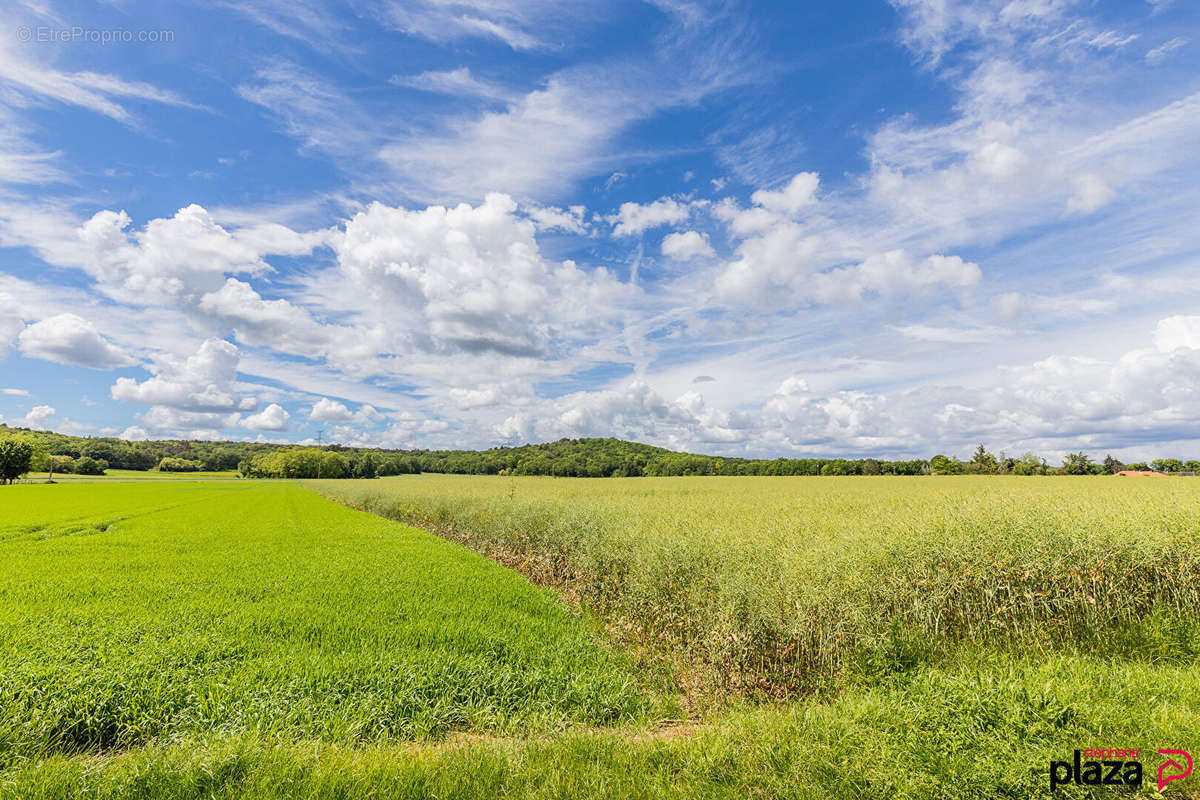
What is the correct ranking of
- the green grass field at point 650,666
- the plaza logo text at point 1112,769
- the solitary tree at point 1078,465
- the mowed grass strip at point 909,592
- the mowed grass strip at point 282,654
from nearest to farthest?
the plaza logo text at point 1112,769, the green grass field at point 650,666, the mowed grass strip at point 282,654, the mowed grass strip at point 909,592, the solitary tree at point 1078,465

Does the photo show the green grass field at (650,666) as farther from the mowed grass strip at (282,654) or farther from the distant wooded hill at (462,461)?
the distant wooded hill at (462,461)

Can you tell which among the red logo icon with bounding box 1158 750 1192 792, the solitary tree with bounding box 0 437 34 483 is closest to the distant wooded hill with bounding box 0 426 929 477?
the solitary tree with bounding box 0 437 34 483

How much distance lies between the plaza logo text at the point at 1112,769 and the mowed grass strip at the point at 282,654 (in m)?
4.14

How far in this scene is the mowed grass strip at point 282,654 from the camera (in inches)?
209

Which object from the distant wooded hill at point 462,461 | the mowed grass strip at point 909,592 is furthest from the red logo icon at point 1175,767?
the distant wooded hill at point 462,461

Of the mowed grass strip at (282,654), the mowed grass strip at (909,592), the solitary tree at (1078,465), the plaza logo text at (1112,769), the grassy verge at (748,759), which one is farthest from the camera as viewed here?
the solitary tree at (1078,465)

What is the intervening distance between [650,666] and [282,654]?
17.6ft

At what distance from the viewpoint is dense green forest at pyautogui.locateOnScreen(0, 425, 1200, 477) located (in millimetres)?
79250

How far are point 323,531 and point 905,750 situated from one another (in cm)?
2251

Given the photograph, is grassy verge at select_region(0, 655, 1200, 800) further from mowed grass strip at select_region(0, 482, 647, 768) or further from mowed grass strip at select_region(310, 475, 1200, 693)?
mowed grass strip at select_region(310, 475, 1200, 693)

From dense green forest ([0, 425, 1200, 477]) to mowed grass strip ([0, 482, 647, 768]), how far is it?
6958cm

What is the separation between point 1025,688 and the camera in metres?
4.98

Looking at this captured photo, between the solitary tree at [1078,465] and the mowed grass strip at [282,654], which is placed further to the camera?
the solitary tree at [1078,465]

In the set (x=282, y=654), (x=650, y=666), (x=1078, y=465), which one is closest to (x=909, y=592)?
(x=650, y=666)
